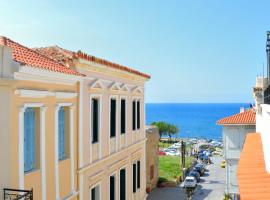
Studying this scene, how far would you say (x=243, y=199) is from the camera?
423 centimetres

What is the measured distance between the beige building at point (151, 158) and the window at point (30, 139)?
2352 centimetres

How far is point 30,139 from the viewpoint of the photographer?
9.91 meters

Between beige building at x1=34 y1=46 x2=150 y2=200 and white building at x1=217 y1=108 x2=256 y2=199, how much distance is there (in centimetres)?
1008

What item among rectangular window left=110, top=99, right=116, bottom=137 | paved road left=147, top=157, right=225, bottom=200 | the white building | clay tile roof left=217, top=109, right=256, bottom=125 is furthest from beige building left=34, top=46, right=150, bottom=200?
paved road left=147, top=157, right=225, bottom=200

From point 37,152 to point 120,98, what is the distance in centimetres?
755

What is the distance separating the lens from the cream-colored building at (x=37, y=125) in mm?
8586

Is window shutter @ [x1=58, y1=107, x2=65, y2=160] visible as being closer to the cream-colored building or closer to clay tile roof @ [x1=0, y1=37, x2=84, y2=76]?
the cream-colored building

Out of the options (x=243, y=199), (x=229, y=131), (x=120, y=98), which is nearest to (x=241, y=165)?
(x=243, y=199)

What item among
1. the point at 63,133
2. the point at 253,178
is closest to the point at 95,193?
the point at 63,133

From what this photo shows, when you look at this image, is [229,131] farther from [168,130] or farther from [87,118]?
[168,130]

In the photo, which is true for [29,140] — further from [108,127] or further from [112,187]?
[112,187]

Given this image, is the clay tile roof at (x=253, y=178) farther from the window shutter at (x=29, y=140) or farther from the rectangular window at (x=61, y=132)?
the rectangular window at (x=61, y=132)

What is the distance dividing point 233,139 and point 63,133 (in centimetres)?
1990

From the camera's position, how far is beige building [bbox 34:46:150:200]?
13.4 m
